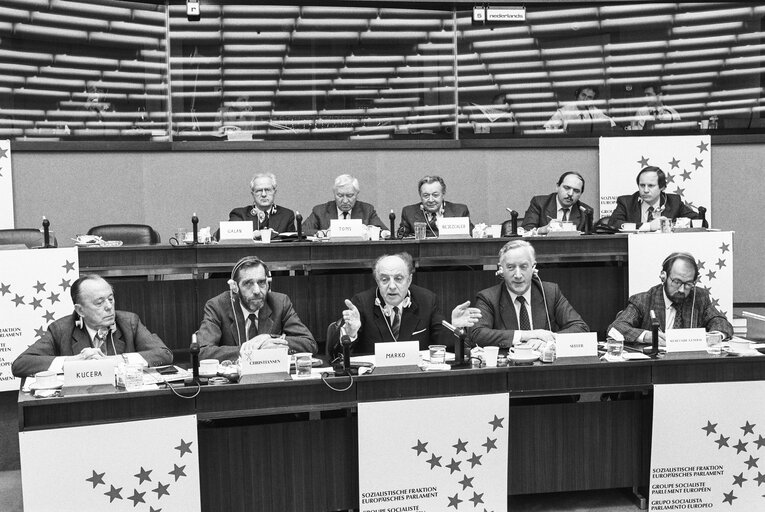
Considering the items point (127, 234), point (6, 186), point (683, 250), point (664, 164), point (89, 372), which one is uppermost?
point (664, 164)

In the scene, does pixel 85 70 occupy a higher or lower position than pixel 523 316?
higher

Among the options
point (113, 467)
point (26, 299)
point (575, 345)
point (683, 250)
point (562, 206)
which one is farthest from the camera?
point (562, 206)

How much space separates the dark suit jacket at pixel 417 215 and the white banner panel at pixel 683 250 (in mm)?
1146

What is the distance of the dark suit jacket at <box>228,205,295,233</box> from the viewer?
5.53 meters

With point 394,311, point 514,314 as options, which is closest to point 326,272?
point 394,311

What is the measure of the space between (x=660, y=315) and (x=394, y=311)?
4.39 ft

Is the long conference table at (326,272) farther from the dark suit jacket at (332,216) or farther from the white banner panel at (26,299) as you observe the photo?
the dark suit jacket at (332,216)

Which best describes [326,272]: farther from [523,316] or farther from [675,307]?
[675,307]

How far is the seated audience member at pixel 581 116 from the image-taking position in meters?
7.23

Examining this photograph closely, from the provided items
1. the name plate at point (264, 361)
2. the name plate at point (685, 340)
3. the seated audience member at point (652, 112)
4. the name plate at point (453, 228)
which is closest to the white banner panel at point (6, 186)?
the name plate at point (453, 228)

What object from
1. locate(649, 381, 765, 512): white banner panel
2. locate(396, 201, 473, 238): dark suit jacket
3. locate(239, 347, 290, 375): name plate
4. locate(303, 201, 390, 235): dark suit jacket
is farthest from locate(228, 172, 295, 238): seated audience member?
locate(649, 381, 765, 512): white banner panel

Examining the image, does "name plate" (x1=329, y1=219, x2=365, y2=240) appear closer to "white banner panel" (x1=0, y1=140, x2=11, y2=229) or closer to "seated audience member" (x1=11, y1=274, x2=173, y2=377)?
"seated audience member" (x1=11, y1=274, x2=173, y2=377)

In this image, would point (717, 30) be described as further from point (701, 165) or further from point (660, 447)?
point (660, 447)

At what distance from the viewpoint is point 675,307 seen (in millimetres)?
3994
